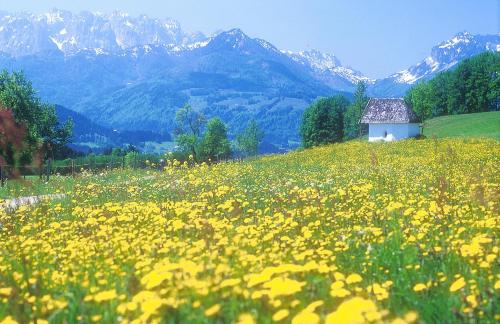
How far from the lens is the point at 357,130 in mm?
116062

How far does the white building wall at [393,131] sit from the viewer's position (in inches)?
2813

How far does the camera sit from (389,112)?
74062mm

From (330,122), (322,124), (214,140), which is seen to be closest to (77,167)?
(214,140)

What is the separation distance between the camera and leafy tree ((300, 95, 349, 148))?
116 metres

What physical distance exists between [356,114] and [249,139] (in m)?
54.7

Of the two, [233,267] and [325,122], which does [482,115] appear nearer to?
[325,122]

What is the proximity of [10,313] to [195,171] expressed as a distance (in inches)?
693

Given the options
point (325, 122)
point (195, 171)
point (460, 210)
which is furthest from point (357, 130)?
point (460, 210)

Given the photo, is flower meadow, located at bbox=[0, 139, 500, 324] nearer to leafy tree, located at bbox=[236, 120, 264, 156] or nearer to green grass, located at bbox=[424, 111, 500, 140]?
green grass, located at bbox=[424, 111, 500, 140]

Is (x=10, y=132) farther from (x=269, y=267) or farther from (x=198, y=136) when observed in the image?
(x=198, y=136)

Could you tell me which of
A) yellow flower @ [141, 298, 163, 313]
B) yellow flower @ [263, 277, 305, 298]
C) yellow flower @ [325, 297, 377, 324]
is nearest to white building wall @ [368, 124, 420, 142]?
yellow flower @ [263, 277, 305, 298]

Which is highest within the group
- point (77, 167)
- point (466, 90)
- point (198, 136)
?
point (466, 90)

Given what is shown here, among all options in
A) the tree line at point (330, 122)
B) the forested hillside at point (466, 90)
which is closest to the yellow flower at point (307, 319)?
the forested hillside at point (466, 90)

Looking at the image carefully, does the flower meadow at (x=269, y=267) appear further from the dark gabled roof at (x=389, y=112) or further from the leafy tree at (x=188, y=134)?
the leafy tree at (x=188, y=134)
